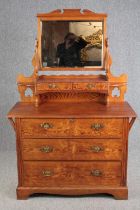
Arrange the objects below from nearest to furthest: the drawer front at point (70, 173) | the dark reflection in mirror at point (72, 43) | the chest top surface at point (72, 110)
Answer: the chest top surface at point (72, 110) → the drawer front at point (70, 173) → the dark reflection in mirror at point (72, 43)

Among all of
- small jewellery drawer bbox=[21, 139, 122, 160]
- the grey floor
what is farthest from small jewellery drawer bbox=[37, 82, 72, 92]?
the grey floor

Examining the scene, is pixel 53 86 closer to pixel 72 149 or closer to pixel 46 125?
pixel 46 125

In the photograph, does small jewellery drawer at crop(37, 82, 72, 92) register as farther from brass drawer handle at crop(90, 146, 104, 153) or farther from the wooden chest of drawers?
brass drawer handle at crop(90, 146, 104, 153)

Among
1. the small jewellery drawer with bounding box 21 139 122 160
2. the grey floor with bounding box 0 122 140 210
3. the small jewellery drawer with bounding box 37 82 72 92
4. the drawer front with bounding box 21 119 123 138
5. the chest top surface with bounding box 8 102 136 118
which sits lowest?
the grey floor with bounding box 0 122 140 210

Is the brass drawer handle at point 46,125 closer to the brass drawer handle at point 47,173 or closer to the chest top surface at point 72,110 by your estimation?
the chest top surface at point 72,110

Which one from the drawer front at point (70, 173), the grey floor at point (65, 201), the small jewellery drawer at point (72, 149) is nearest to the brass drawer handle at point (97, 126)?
the small jewellery drawer at point (72, 149)

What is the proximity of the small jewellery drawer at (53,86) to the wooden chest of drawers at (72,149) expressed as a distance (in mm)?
160

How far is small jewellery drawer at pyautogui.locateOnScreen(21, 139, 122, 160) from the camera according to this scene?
2.42 meters

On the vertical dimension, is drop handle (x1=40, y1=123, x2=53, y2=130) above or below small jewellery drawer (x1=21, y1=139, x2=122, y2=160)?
above

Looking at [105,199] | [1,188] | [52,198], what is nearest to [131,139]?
[105,199]

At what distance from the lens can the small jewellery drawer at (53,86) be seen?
256 centimetres

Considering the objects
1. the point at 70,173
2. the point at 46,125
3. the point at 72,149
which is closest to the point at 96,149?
the point at 72,149

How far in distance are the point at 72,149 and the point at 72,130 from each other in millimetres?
160

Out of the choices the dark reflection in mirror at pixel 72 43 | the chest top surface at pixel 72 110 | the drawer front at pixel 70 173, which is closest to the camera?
the chest top surface at pixel 72 110
